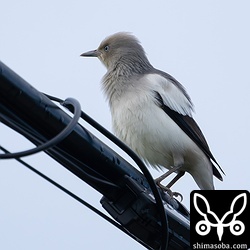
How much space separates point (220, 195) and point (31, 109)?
155 centimetres

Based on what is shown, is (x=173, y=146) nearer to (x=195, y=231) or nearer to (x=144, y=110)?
(x=144, y=110)

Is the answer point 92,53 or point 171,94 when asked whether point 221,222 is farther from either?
point 92,53

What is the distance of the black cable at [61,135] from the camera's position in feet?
11.1

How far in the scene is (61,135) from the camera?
3568 mm

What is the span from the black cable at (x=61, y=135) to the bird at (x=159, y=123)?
3349mm

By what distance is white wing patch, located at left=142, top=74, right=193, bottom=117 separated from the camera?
7793 millimetres

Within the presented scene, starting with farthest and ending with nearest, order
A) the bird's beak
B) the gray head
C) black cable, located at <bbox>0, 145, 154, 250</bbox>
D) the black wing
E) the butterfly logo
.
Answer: the bird's beak < the gray head < the black wing < the butterfly logo < black cable, located at <bbox>0, 145, 154, 250</bbox>

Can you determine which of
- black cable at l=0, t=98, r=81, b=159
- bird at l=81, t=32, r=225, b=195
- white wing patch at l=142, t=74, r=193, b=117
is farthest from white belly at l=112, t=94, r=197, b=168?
black cable at l=0, t=98, r=81, b=159

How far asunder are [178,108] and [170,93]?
0.72 ft

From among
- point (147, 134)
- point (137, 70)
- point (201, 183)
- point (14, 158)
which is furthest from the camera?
point (137, 70)

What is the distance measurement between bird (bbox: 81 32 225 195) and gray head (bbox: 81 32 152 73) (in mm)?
216

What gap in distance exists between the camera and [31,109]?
3.96m

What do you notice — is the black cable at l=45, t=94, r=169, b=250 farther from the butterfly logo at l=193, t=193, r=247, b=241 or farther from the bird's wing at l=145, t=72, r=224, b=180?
the bird's wing at l=145, t=72, r=224, b=180

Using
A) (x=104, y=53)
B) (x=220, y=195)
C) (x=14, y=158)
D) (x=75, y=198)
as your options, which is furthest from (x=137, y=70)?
(x=14, y=158)
